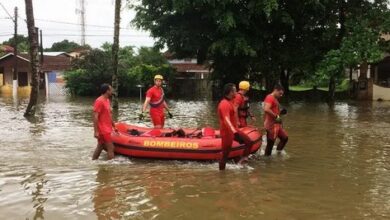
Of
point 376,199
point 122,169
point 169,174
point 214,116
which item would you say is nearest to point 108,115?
point 122,169

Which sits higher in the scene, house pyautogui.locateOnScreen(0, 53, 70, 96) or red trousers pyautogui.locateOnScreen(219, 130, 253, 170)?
house pyautogui.locateOnScreen(0, 53, 70, 96)

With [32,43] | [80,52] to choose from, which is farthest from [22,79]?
[32,43]

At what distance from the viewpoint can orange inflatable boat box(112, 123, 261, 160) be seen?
1018 cm

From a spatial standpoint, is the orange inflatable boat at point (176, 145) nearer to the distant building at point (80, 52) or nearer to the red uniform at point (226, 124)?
the red uniform at point (226, 124)

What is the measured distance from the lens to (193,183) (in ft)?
28.6

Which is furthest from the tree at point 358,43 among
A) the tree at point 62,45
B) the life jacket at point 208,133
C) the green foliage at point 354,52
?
the tree at point 62,45

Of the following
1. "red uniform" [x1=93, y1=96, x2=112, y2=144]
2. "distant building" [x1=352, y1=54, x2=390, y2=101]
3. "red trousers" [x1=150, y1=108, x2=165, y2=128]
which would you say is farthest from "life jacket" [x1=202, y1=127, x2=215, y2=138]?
"distant building" [x1=352, y1=54, x2=390, y2=101]

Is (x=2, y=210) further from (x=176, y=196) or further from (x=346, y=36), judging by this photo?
(x=346, y=36)

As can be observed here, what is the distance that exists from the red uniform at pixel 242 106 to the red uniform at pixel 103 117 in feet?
8.86

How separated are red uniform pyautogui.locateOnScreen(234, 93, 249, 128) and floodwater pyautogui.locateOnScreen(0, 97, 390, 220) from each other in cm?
88

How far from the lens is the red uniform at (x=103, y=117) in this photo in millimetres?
9992

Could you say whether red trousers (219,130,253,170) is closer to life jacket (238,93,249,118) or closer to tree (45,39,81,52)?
life jacket (238,93,249,118)

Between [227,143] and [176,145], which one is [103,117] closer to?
[176,145]

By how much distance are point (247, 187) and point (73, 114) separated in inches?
578
